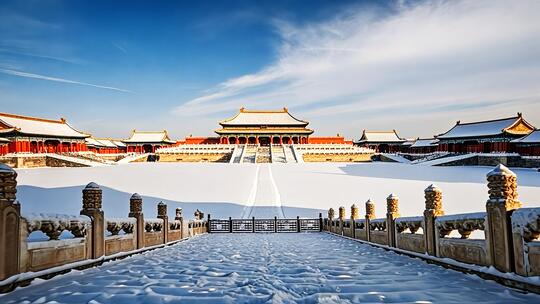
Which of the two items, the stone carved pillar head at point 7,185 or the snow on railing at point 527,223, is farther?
the stone carved pillar head at point 7,185

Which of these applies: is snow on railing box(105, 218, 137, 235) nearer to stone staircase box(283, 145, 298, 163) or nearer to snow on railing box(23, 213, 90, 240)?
snow on railing box(23, 213, 90, 240)

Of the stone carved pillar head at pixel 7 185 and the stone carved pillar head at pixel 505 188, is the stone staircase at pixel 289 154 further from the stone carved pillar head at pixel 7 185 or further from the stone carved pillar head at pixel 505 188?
the stone carved pillar head at pixel 7 185

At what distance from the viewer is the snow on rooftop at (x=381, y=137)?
240 feet

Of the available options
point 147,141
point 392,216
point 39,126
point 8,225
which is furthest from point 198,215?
point 147,141

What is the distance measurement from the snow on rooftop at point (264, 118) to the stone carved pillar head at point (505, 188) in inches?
2497

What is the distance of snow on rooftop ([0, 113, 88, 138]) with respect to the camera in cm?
5044

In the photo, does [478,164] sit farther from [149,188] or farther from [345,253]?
[345,253]

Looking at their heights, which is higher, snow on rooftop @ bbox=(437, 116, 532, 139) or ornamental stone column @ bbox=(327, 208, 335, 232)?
snow on rooftop @ bbox=(437, 116, 532, 139)

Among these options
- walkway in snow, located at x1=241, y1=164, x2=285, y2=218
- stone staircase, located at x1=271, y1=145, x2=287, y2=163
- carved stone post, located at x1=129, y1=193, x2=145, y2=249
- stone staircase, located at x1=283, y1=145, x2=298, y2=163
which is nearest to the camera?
carved stone post, located at x1=129, y1=193, x2=145, y2=249

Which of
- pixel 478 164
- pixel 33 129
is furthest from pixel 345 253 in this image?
pixel 33 129

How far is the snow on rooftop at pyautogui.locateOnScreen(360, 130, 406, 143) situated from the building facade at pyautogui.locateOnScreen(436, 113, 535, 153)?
14335 millimetres

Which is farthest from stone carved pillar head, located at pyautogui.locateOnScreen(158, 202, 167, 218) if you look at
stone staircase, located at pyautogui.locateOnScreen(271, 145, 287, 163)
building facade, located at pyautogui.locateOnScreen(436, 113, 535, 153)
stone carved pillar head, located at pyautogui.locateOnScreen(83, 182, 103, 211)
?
building facade, located at pyautogui.locateOnScreen(436, 113, 535, 153)

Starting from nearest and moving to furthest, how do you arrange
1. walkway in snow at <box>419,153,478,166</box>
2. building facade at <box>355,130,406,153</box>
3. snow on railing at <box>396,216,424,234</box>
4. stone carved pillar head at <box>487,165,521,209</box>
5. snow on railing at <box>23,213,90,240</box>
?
stone carved pillar head at <box>487,165,521,209</box>, snow on railing at <box>23,213,90,240</box>, snow on railing at <box>396,216,424,234</box>, walkway in snow at <box>419,153,478,166</box>, building facade at <box>355,130,406,153</box>

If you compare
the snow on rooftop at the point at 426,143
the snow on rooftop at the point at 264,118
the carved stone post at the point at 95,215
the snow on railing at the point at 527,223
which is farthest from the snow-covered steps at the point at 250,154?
the snow on railing at the point at 527,223
